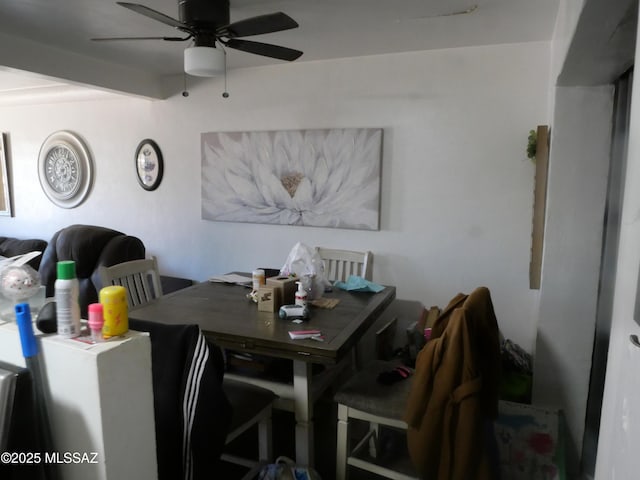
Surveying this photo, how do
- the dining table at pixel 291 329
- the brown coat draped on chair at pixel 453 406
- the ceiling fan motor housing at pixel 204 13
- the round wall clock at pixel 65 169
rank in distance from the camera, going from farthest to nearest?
1. the round wall clock at pixel 65 169
2. the ceiling fan motor housing at pixel 204 13
3. the dining table at pixel 291 329
4. the brown coat draped on chair at pixel 453 406

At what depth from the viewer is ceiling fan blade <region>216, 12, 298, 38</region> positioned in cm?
180

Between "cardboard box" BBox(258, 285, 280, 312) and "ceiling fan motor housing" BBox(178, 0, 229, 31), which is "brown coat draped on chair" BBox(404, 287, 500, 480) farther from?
"ceiling fan motor housing" BBox(178, 0, 229, 31)

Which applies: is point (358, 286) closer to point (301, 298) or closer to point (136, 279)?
point (301, 298)

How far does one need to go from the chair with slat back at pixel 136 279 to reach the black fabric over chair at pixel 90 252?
28.5 inches

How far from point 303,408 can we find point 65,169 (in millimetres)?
3626

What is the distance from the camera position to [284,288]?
2246 mm

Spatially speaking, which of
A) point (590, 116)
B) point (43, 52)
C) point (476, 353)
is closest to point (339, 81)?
point (590, 116)

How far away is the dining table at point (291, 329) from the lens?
1.79m

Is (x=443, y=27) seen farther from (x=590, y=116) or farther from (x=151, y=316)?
(x=151, y=316)

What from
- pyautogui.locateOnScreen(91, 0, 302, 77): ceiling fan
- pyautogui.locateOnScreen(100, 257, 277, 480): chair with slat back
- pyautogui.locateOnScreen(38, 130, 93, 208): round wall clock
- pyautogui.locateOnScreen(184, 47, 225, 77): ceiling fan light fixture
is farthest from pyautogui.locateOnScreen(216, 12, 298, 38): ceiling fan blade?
pyautogui.locateOnScreen(38, 130, 93, 208): round wall clock

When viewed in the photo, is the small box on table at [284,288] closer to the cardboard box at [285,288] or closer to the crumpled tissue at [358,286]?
the cardboard box at [285,288]

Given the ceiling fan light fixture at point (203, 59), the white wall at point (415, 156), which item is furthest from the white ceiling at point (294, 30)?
the ceiling fan light fixture at point (203, 59)

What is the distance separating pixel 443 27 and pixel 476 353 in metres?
1.78

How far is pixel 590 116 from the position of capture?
1.95 m
